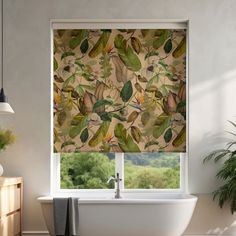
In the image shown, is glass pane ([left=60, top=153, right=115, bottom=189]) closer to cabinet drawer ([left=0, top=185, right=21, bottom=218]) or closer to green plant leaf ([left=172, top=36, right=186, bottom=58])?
cabinet drawer ([left=0, top=185, right=21, bottom=218])

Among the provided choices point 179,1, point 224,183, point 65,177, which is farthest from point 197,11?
point 65,177

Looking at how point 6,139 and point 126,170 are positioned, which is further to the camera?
point 126,170

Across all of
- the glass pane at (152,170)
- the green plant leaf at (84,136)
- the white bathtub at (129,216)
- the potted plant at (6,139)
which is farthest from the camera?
the glass pane at (152,170)

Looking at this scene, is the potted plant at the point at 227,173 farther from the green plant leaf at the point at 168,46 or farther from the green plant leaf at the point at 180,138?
the green plant leaf at the point at 168,46

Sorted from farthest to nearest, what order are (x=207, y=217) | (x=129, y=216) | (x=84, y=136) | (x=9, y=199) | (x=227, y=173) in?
(x=84, y=136) < (x=207, y=217) < (x=227, y=173) < (x=129, y=216) < (x=9, y=199)

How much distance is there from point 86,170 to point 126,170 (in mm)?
434

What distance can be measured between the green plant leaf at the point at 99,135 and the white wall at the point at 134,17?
483 mm

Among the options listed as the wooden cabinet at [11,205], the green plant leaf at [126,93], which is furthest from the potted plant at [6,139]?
the green plant leaf at [126,93]

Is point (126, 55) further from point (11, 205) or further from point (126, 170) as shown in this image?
point (11, 205)

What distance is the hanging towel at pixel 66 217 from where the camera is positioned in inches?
207

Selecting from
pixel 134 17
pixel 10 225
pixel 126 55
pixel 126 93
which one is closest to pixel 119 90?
pixel 126 93

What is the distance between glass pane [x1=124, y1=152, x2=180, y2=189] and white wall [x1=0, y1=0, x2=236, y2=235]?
271 mm

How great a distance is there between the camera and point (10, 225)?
5148 millimetres

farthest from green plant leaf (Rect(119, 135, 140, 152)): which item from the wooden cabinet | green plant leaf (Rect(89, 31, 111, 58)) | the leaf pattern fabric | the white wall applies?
the wooden cabinet
